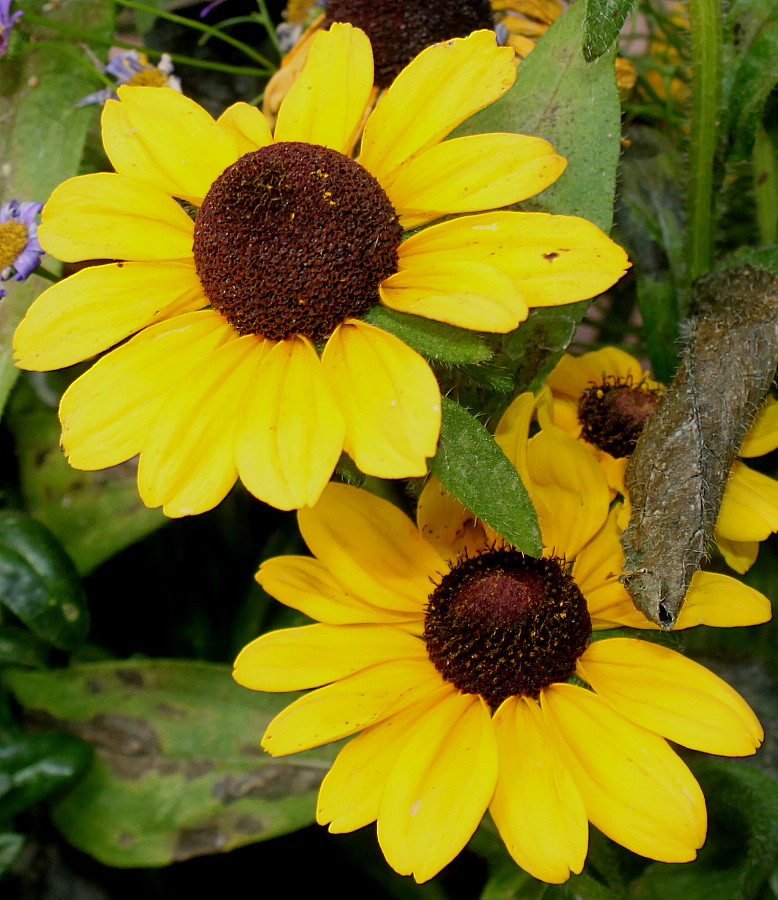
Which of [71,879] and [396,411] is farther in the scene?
[71,879]

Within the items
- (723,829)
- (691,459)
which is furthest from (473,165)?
(723,829)

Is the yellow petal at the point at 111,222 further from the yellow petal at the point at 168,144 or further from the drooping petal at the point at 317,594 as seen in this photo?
the drooping petal at the point at 317,594

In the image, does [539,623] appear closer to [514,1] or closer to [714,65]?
[714,65]

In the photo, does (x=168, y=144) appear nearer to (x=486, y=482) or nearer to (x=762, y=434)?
(x=486, y=482)

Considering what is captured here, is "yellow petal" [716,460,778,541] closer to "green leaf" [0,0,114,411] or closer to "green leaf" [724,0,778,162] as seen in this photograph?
"green leaf" [724,0,778,162]

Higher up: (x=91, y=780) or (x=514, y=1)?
(x=514, y=1)

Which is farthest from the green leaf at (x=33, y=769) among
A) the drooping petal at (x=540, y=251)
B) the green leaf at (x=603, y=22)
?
the green leaf at (x=603, y=22)
